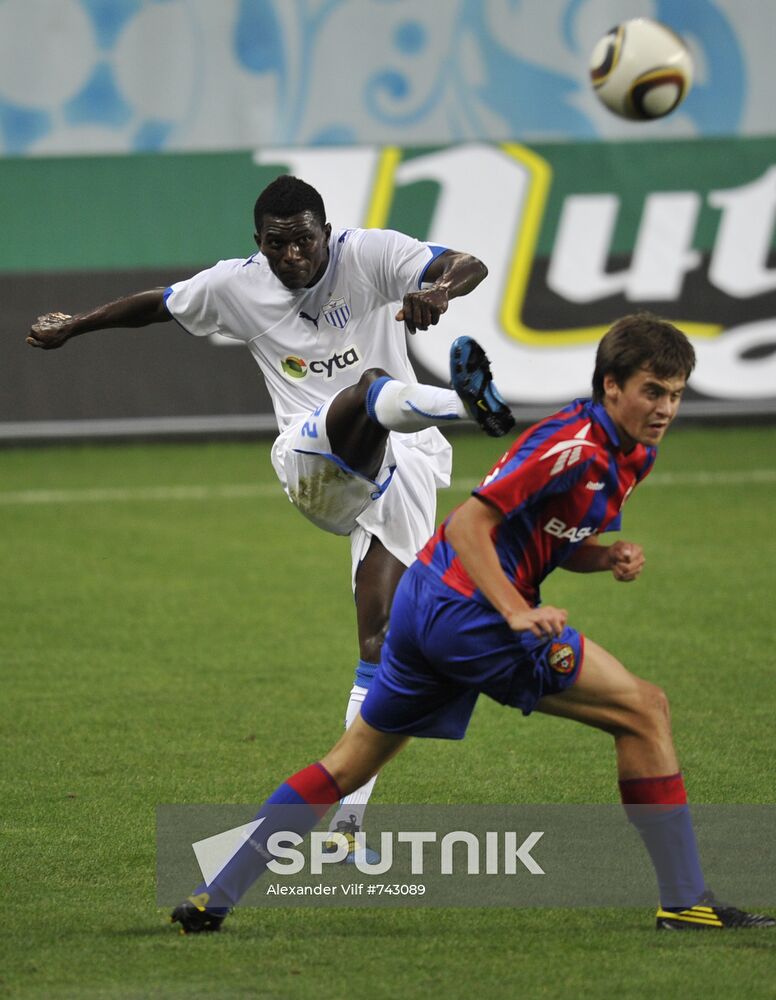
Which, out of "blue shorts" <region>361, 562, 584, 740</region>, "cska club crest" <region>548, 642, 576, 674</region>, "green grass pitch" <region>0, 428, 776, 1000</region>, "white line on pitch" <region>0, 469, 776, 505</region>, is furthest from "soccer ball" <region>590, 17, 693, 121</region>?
"white line on pitch" <region>0, 469, 776, 505</region>

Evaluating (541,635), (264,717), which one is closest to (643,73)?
(264,717)

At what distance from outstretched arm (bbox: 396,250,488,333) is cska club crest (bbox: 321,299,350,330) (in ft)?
1.14

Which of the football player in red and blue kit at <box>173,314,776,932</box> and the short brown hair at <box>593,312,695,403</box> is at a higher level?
the short brown hair at <box>593,312,695,403</box>

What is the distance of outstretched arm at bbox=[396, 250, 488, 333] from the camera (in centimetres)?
511

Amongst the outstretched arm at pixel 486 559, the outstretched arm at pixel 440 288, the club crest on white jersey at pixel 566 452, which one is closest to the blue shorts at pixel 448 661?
the outstretched arm at pixel 486 559

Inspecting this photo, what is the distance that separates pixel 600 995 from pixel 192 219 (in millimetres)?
12011

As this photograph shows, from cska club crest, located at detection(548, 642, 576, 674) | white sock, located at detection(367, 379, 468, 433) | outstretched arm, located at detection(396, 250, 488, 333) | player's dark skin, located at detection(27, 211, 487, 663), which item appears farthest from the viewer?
player's dark skin, located at detection(27, 211, 487, 663)

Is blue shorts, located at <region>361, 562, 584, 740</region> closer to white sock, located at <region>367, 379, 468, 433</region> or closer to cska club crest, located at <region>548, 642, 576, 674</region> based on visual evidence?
cska club crest, located at <region>548, 642, 576, 674</region>

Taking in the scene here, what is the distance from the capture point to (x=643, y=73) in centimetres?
839

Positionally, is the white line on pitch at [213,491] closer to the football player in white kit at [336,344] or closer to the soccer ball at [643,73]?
the soccer ball at [643,73]

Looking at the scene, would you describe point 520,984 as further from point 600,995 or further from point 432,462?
point 432,462

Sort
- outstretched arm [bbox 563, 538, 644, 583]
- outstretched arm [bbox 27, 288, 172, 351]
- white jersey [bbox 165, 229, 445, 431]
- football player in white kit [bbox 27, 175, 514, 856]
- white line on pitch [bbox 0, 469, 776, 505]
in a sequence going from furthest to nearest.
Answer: white line on pitch [bbox 0, 469, 776, 505] → outstretched arm [bbox 27, 288, 172, 351] → white jersey [bbox 165, 229, 445, 431] → football player in white kit [bbox 27, 175, 514, 856] → outstretched arm [bbox 563, 538, 644, 583]

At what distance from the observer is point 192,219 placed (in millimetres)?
15328

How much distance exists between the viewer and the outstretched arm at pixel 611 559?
15.1ft
